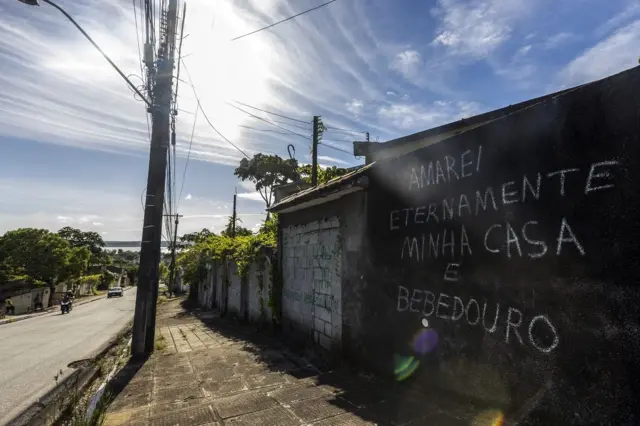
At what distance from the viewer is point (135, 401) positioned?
461 cm

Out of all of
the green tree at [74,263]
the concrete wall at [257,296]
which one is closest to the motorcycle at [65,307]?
the green tree at [74,263]

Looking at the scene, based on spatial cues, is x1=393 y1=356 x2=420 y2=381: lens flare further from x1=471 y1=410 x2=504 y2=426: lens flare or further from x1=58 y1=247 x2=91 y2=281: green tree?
x1=58 y1=247 x2=91 y2=281: green tree

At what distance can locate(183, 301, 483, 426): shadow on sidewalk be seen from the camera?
11.4 feet

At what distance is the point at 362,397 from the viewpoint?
13.9 ft

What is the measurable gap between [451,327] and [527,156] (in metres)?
1.93

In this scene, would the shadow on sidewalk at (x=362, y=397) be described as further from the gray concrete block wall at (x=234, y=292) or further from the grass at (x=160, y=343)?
the gray concrete block wall at (x=234, y=292)

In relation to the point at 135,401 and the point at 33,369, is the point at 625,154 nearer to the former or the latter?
the point at 135,401

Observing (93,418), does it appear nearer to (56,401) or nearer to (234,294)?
(56,401)

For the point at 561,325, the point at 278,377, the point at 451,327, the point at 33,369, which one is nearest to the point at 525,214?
the point at 561,325

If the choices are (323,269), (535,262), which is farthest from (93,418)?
(535,262)

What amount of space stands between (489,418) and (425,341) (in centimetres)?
103

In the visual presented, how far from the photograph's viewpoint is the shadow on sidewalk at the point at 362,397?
3.48 m

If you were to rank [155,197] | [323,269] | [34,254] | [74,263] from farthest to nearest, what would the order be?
[74,263]
[34,254]
[155,197]
[323,269]

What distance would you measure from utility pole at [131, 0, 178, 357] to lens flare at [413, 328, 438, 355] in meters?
5.90
